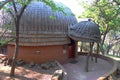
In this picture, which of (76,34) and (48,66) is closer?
(48,66)

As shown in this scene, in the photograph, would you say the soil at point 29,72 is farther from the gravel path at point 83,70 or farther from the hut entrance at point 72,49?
the hut entrance at point 72,49

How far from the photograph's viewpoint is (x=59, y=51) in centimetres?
2242

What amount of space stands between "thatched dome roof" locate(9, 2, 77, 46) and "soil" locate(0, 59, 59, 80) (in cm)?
257

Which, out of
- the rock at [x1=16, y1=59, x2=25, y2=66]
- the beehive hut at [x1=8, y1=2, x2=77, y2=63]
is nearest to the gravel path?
the beehive hut at [x1=8, y1=2, x2=77, y2=63]

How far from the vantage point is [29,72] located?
1897cm

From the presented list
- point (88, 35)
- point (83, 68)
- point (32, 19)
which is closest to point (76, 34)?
point (88, 35)

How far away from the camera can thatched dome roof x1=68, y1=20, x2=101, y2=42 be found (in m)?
20.9

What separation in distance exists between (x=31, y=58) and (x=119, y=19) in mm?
13755

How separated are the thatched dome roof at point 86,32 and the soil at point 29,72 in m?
4.16

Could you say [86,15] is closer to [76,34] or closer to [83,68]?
[76,34]

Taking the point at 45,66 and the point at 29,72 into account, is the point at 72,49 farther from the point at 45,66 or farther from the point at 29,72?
the point at 29,72

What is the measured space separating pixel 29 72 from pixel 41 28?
16.9ft

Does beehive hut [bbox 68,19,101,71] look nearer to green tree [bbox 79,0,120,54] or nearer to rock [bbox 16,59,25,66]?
green tree [bbox 79,0,120,54]

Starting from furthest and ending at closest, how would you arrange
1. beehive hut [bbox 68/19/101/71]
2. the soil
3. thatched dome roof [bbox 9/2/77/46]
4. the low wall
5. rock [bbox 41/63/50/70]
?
1. the low wall
2. beehive hut [bbox 68/19/101/71]
3. thatched dome roof [bbox 9/2/77/46]
4. rock [bbox 41/63/50/70]
5. the soil
